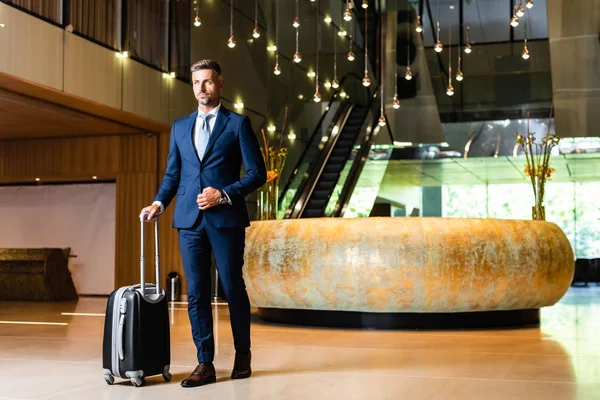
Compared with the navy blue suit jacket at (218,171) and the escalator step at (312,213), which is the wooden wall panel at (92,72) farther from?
the navy blue suit jacket at (218,171)

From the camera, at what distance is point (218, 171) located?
3467mm

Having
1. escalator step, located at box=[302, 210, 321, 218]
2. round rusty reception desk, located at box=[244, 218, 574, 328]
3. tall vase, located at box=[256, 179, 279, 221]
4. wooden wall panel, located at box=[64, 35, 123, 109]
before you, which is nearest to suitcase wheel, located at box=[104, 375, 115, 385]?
round rusty reception desk, located at box=[244, 218, 574, 328]

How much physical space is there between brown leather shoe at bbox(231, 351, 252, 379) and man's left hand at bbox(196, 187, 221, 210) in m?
0.69

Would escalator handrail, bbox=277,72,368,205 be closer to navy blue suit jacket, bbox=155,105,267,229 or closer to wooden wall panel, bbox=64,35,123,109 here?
wooden wall panel, bbox=64,35,123,109

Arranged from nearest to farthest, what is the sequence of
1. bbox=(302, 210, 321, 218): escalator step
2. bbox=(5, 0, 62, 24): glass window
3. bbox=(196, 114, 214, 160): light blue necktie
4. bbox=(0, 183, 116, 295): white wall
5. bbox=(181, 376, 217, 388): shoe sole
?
Answer: 1. bbox=(181, 376, 217, 388): shoe sole
2. bbox=(196, 114, 214, 160): light blue necktie
3. bbox=(5, 0, 62, 24): glass window
4. bbox=(302, 210, 321, 218): escalator step
5. bbox=(0, 183, 116, 295): white wall

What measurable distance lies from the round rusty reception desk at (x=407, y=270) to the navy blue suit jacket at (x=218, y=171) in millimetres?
2662

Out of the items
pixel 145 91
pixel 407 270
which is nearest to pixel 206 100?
pixel 407 270

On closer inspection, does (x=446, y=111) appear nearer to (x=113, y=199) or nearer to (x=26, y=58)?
(x=113, y=199)

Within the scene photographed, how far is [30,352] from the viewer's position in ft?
15.2

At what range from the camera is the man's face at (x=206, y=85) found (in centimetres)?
345

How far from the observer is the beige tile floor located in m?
3.19

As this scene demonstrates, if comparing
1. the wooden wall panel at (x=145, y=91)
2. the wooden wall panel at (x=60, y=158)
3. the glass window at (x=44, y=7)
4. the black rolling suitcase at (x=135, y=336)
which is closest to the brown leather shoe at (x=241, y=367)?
the black rolling suitcase at (x=135, y=336)

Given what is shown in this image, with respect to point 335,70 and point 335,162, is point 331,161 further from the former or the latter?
point 335,70

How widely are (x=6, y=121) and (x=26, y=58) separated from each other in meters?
2.59
